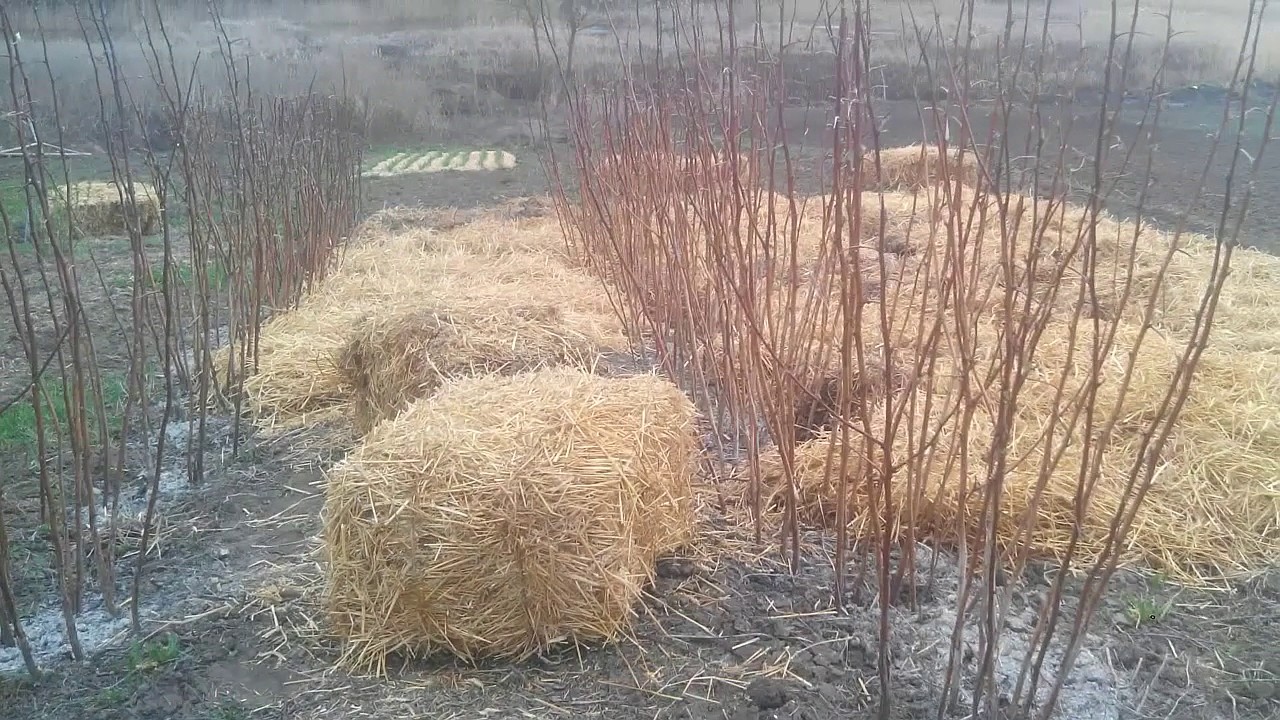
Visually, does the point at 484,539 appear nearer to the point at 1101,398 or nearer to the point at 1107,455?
the point at 1107,455

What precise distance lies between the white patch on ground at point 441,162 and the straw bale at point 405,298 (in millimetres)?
3633

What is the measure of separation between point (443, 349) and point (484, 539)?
53.2 inches

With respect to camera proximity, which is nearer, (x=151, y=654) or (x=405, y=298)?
(x=151, y=654)

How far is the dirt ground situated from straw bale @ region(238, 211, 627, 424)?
4.10ft

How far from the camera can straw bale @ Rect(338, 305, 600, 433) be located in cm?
310

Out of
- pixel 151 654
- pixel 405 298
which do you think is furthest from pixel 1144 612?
pixel 405 298

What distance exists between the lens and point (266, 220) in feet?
13.0

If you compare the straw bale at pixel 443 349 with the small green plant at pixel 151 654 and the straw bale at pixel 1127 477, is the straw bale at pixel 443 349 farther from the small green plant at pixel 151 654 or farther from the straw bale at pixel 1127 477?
the small green plant at pixel 151 654

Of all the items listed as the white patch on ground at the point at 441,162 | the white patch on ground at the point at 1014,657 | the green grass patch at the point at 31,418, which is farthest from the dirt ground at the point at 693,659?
the white patch on ground at the point at 441,162

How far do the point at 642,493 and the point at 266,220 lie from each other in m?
2.61

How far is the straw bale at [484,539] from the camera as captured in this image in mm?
1944

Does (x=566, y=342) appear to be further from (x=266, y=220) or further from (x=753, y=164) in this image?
(x=266, y=220)

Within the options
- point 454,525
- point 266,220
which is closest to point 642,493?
point 454,525

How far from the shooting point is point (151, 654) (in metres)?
2.00
